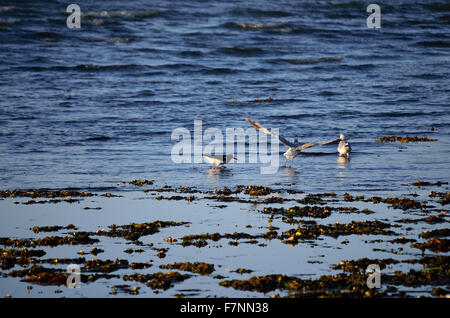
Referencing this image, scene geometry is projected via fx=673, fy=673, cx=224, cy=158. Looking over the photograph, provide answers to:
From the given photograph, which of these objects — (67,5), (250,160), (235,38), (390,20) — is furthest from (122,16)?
(250,160)

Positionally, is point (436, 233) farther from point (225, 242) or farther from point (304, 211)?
point (225, 242)

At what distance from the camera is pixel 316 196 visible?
9.17 meters

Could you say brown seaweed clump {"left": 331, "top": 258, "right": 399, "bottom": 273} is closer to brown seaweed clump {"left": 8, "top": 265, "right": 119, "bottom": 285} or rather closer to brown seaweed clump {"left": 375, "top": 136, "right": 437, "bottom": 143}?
brown seaweed clump {"left": 8, "top": 265, "right": 119, "bottom": 285}

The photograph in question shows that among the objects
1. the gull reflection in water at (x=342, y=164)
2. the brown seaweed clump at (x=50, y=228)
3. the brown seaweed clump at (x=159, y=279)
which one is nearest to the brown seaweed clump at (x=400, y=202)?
the gull reflection in water at (x=342, y=164)

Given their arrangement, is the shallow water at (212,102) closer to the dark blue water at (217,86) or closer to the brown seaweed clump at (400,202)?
the dark blue water at (217,86)

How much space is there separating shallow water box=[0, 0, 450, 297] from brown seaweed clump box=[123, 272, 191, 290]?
123 millimetres

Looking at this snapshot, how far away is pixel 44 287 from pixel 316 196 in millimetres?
4340

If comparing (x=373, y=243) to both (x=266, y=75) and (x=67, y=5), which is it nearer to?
(x=266, y=75)

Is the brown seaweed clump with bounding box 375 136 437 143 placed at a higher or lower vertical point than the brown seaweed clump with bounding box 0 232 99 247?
higher

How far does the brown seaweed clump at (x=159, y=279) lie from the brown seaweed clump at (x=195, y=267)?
143 mm

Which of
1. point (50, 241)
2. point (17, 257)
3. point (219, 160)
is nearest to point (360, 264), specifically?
point (50, 241)

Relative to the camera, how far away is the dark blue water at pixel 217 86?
449 inches

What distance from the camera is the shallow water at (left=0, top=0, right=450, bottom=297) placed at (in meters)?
8.22

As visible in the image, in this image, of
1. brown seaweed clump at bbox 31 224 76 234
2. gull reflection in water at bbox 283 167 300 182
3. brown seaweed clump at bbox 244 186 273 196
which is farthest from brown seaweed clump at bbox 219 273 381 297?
gull reflection in water at bbox 283 167 300 182
